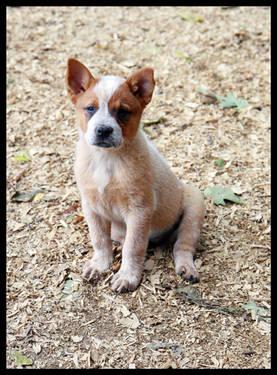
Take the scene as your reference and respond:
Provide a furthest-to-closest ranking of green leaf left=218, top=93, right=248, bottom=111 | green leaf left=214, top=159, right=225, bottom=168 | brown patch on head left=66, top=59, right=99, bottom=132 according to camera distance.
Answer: green leaf left=218, top=93, right=248, bottom=111, green leaf left=214, top=159, right=225, bottom=168, brown patch on head left=66, top=59, right=99, bottom=132

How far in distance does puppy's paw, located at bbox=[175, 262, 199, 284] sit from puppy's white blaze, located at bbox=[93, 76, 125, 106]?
5.32ft

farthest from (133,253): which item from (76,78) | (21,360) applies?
(76,78)

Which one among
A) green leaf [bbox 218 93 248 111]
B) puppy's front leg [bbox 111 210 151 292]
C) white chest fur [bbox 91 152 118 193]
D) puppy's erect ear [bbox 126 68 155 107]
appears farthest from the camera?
green leaf [bbox 218 93 248 111]

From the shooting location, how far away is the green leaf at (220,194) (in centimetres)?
654

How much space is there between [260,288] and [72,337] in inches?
68.6

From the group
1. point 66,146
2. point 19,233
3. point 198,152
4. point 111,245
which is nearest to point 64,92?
point 66,146

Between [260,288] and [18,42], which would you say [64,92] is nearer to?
[18,42]

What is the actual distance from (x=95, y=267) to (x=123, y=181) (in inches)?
34.9

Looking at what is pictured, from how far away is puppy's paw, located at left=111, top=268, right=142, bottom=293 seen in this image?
210 inches

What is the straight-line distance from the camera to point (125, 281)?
5.35 m

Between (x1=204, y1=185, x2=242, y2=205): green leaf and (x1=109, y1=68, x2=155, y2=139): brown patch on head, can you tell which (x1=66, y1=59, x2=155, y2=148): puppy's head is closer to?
(x1=109, y1=68, x2=155, y2=139): brown patch on head

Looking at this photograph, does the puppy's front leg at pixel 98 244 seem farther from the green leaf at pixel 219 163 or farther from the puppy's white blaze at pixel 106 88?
the green leaf at pixel 219 163

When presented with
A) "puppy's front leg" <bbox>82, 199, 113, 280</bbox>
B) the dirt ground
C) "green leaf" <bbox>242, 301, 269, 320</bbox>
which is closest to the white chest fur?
"puppy's front leg" <bbox>82, 199, 113, 280</bbox>
